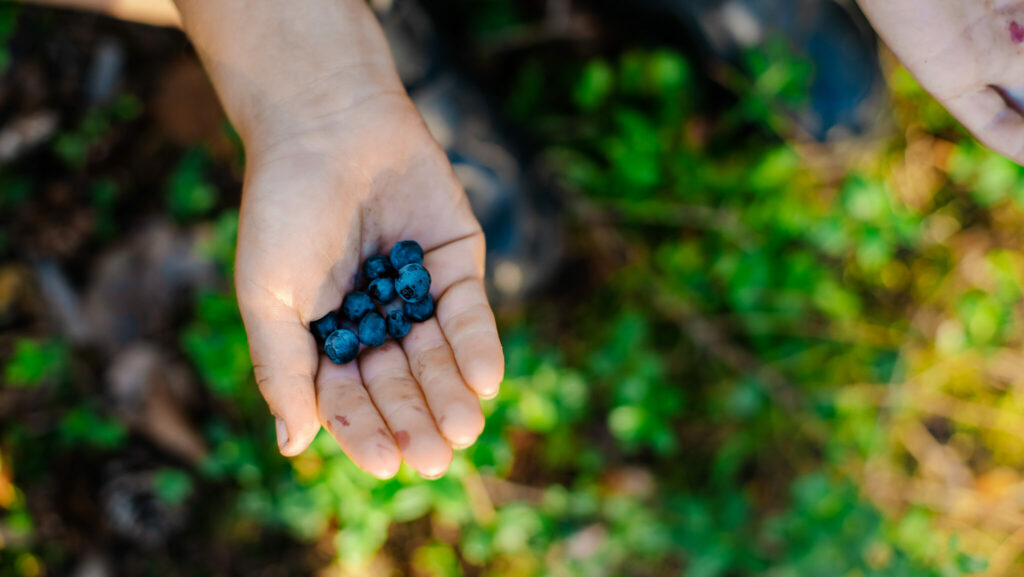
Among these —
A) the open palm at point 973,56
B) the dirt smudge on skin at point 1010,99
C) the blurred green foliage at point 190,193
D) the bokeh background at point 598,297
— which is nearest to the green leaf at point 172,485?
the bokeh background at point 598,297

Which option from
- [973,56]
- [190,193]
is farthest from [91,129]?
[973,56]

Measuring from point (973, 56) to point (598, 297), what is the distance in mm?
1387

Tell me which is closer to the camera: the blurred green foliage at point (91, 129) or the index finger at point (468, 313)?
the index finger at point (468, 313)

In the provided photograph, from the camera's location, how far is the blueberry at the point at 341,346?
1.34 meters

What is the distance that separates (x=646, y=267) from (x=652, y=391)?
21.0 inches

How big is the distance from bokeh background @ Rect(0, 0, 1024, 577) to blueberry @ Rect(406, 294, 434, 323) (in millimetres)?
625

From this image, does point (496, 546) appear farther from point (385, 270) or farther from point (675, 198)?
point (675, 198)

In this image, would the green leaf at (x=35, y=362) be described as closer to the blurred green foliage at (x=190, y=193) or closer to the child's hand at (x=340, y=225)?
the blurred green foliage at (x=190, y=193)

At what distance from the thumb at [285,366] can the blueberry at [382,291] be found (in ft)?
0.55

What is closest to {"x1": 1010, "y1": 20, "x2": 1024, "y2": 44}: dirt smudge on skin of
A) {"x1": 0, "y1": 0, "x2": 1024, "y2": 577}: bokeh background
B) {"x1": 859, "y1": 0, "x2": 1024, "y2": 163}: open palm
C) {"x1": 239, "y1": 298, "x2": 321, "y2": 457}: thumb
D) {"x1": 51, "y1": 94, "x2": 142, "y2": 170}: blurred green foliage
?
{"x1": 859, "y1": 0, "x2": 1024, "y2": 163}: open palm

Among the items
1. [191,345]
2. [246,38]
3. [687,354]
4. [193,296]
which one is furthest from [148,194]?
[687,354]

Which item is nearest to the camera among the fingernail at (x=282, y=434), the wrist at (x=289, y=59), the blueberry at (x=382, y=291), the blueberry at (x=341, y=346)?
the fingernail at (x=282, y=434)

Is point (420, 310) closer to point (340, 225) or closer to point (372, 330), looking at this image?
point (372, 330)

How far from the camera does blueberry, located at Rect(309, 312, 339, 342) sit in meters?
1.39
